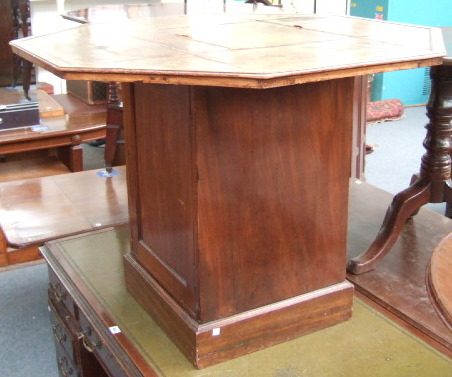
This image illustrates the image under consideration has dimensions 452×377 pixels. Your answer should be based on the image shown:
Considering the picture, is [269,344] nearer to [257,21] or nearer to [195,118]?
[195,118]

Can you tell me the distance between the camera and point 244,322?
1204mm

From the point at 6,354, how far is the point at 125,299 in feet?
3.71

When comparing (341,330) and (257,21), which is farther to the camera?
(257,21)

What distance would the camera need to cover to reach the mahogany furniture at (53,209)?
218 cm

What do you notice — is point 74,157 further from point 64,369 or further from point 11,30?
point 64,369

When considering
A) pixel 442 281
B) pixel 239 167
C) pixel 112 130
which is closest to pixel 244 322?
pixel 239 167

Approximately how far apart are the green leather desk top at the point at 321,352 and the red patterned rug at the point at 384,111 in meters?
4.04

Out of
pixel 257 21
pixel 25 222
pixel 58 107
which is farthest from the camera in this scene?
pixel 58 107

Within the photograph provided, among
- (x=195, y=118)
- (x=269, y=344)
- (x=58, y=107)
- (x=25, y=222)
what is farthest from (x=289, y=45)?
(x=58, y=107)

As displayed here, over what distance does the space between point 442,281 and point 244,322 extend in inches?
17.4

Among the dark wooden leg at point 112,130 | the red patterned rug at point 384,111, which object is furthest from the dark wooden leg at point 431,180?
the red patterned rug at point 384,111

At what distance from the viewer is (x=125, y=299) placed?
143cm

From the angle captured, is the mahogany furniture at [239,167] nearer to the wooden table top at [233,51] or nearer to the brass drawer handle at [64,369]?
the wooden table top at [233,51]

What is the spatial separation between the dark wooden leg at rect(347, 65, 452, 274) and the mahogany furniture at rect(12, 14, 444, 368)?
0.29m
